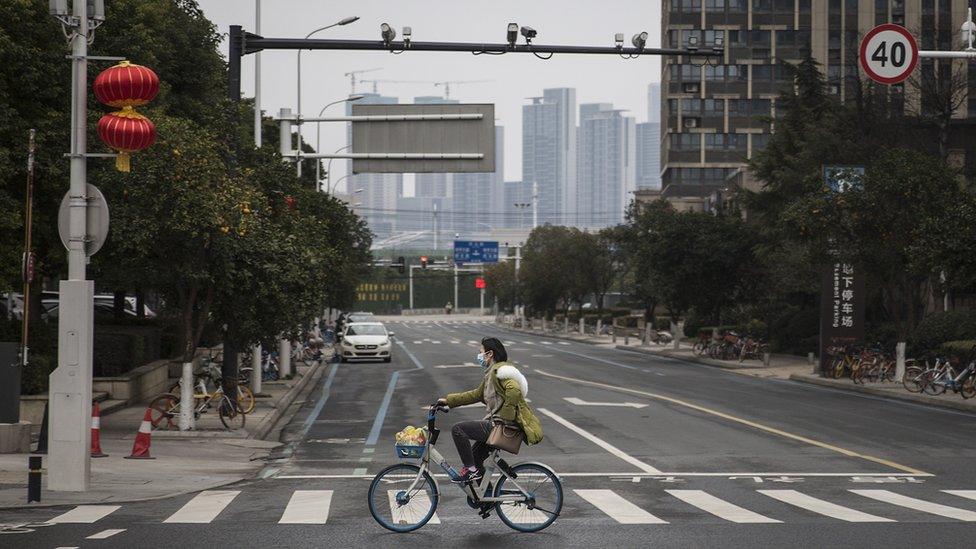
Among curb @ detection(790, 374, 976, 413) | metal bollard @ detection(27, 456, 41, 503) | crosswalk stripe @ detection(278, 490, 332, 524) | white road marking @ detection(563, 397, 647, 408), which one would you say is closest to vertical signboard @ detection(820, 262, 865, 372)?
curb @ detection(790, 374, 976, 413)

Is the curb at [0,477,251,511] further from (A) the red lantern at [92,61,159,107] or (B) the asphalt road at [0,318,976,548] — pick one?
(A) the red lantern at [92,61,159,107]

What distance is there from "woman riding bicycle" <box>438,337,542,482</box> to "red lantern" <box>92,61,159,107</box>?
576 cm

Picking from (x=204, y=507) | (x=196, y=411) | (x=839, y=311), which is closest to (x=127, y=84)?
(x=204, y=507)

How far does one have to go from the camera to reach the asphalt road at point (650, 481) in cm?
1141

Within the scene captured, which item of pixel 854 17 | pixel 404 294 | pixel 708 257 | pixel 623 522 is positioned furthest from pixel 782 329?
pixel 404 294

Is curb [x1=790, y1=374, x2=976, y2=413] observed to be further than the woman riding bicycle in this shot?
Yes

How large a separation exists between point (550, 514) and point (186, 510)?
4.06m

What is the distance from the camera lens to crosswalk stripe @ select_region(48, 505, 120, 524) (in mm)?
12234

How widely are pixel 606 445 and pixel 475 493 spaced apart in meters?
9.23

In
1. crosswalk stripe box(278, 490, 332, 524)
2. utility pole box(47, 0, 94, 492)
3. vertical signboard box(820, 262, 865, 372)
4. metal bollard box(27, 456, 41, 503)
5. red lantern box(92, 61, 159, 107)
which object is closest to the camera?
crosswalk stripe box(278, 490, 332, 524)

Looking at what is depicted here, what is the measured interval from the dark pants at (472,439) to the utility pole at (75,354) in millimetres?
4989

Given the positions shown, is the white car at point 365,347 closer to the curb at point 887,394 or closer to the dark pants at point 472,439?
the curb at point 887,394

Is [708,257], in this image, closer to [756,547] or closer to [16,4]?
[16,4]

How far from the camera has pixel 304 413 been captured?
91.7 ft
